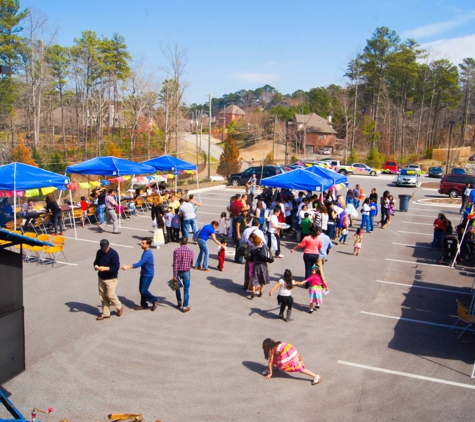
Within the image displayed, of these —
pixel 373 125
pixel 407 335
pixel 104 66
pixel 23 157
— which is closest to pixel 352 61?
pixel 373 125

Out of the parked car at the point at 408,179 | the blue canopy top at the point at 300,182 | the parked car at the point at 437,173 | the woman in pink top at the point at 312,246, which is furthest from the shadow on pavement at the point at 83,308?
the parked car at the point at 437,173

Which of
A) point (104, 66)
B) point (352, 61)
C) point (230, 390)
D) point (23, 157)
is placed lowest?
point (230, 390)

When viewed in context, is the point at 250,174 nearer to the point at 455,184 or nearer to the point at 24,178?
the point at 455,184

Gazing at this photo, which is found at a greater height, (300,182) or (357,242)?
(300,182)

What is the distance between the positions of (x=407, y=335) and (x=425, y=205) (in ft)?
63.9

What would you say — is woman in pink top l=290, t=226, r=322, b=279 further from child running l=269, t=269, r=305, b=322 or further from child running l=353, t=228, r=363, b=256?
child running l=353, t=228, r=363, b=256

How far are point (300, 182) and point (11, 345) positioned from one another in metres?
11.7

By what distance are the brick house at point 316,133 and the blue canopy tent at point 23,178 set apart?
60067mm

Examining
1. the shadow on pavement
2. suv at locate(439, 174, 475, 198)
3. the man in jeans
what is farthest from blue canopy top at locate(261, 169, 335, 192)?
suv at locate(439, 174, 475, 198)

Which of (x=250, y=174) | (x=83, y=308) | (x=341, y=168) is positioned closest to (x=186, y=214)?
(x=83, y=308)

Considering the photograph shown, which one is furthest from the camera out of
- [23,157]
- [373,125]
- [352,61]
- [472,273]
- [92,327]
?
[352,61]

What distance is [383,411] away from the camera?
230 inches

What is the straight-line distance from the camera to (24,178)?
44.2ft

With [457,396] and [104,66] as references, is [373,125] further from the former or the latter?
[457,396]
